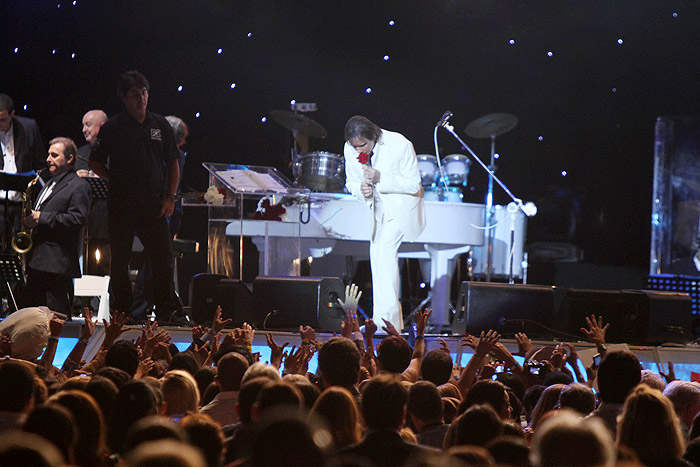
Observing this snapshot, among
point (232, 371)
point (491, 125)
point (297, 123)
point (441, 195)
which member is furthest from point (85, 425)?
point (491, 125)

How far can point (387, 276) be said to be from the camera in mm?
7688

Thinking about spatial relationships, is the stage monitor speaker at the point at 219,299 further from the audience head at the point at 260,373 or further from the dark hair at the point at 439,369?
the audience head at the point at 260,373

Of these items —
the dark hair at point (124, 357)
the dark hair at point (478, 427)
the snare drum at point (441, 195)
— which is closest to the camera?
the dark hair at point (478, 427)

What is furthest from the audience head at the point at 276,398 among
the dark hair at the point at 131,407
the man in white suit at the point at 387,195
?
the man in white suit at the point at 387,195

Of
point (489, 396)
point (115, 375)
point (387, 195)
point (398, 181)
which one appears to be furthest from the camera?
point (387, 195)

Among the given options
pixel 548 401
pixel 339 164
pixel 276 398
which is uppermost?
pixel 339 164

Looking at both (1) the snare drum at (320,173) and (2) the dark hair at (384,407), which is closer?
(2) the dark hair at (384,407)

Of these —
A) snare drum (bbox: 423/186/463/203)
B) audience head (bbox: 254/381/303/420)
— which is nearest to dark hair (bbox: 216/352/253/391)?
audience head (bbox: 254/381/303/420)

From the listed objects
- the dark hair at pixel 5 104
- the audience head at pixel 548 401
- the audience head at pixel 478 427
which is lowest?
the audience head at pixel 548 401

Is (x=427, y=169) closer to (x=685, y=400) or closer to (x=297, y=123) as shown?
(x=297, y=123)

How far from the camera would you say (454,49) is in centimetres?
1214

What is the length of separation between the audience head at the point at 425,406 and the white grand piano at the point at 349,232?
17.6 feet

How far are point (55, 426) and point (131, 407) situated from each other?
2.16 feet

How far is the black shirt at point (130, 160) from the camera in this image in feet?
22.3
